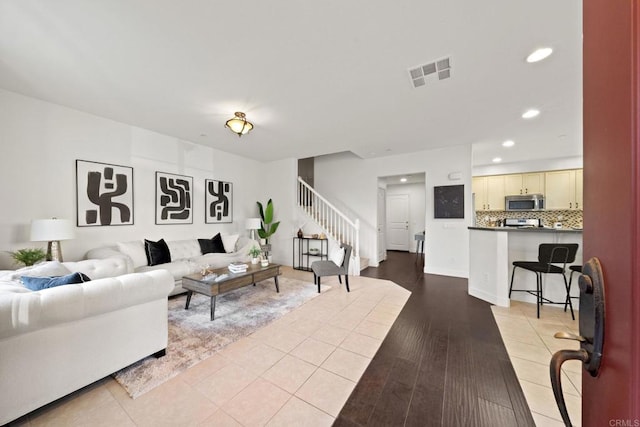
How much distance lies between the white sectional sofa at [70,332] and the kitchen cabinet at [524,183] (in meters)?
7.52

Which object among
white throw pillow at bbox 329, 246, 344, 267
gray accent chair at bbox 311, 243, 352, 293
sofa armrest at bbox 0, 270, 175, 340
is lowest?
gray accent chair at bbox 311, 243, 352, 293

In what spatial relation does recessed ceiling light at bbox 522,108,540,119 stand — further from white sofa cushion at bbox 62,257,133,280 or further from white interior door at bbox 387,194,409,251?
white sofa cushion at bbox 62,257,133,280

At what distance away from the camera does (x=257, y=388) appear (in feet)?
5.73

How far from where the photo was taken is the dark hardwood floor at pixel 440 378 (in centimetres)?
151

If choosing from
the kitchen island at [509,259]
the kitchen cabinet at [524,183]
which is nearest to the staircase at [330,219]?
the kitchen island at [509,259]

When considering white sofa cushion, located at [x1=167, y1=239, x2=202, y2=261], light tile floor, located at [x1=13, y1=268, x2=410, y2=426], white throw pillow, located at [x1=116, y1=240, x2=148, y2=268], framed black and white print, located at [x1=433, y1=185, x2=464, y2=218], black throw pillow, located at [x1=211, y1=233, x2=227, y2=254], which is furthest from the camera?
framed black and white print, located at [x1=433, y1=185, x2=464, y2=218]

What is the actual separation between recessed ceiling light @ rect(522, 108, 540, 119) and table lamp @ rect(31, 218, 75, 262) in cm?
614

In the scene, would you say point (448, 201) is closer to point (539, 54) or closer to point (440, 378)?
point (539, 54)

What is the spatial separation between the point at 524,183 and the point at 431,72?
5421 mm

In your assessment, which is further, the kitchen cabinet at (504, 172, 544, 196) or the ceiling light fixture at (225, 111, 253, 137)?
the kitchen cabinet at (504, 172, 544, 196)

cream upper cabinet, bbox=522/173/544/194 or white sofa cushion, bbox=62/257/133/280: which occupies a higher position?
cream upper cabinet, bbox=522/173/544/194

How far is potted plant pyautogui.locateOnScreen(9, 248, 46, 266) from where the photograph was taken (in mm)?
2652

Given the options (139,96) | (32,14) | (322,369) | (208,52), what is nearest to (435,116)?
(208,52)

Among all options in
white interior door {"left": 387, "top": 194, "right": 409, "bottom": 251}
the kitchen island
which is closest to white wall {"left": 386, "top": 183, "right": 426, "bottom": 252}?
white interior door {"left": 387, "top": 194, "right": 409, "bottom": 251}
